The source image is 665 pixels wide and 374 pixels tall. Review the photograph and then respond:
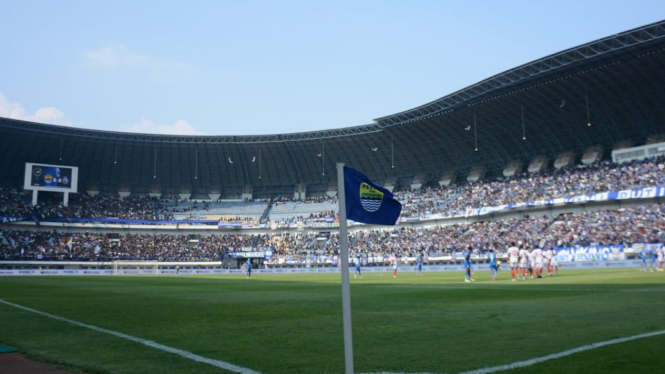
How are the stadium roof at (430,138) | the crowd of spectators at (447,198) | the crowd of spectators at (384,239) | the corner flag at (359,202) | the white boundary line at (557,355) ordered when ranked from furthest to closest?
the crowd of spectators at (447,198), the stadium roof at (430,138), the crowd of spectators at (384,239), the white boundary line at (557,355), the corner flag at (359,202)

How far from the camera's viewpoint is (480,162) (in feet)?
263

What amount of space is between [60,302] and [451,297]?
13911 millimetres

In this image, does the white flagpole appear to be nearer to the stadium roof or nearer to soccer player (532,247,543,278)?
soccer player (532,247,543,278)

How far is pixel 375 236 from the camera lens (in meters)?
81.6

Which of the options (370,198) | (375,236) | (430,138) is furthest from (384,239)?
(370,198)

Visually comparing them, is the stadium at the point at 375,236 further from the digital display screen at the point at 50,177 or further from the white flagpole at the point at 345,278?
the white flagpole at the point at 345,278

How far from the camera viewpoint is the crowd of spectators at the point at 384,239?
172 ft

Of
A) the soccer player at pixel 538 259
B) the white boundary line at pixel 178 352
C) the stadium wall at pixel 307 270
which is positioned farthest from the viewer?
the stadium wall at pixel 307 270

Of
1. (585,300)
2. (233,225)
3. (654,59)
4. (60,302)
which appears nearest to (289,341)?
(585,300)

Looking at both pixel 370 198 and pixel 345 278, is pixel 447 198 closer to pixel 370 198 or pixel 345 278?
pixel 370 198

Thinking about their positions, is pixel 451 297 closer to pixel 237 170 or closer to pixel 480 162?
pixel 480 162

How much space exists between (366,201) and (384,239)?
7356 cm

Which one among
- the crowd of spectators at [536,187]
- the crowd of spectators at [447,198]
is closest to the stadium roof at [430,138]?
the crowd of spectators at [447,198]

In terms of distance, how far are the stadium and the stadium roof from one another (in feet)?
0.93
